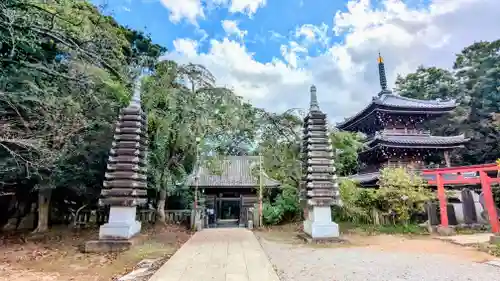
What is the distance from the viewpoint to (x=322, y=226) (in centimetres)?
888

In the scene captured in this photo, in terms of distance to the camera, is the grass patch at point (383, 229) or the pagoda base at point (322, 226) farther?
the grass patch at point (383, 229)

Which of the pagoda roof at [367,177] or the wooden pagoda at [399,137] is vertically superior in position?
the wooden pagoda at [399,137]

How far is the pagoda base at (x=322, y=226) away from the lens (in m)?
8.78

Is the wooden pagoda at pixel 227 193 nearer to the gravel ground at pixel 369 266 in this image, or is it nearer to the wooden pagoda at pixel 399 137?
the wooden pagoda at pixel 399 137

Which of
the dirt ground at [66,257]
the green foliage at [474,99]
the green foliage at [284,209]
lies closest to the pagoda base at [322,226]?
the dirt ground at [66,257]

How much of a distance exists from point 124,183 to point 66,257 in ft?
6.98

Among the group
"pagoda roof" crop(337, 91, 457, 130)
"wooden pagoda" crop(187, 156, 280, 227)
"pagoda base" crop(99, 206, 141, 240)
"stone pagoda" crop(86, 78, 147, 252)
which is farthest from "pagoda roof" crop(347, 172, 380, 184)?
"pagoda base" crop(99, 206, 141, 240)

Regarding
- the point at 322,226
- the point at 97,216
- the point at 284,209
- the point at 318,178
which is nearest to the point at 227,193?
the point at 284,209

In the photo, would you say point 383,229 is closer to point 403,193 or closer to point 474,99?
point 403,193

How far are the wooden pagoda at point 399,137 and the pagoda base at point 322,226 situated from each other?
7.58m

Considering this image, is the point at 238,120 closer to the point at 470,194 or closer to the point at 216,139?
the point at 216,139

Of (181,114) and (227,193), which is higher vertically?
(181,114)

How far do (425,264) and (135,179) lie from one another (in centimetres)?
737

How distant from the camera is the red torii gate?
1077 cm
